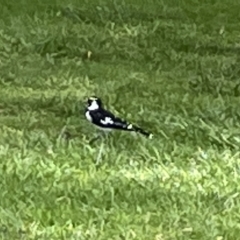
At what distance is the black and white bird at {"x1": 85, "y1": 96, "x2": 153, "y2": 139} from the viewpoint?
6.79ft

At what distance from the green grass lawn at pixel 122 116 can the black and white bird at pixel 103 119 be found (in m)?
0.04

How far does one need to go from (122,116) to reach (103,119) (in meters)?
0.21

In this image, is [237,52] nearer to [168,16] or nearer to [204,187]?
[168,16]

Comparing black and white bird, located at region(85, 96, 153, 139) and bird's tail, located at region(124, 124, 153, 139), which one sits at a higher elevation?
black and white bird, located at region(85, 96, 153, 139)

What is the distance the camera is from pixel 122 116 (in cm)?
227

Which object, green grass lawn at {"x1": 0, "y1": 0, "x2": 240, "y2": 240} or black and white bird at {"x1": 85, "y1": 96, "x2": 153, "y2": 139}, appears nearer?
green grass lawn at {"x1": 0, "y1": 0, "x2": 240, "y2": 240}

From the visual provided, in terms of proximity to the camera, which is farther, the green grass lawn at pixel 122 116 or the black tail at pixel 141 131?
the black tail at pixel 141 131

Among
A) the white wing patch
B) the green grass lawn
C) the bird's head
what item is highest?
the white wing patch

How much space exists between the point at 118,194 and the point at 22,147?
289 mm

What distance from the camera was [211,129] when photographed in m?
2.21

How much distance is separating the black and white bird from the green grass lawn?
0.04 meters

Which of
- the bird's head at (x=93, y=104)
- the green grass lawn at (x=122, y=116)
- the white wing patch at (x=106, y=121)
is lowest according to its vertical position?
the green grass lawn at (x=122, y=116)

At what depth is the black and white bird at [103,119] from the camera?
6.79 ft

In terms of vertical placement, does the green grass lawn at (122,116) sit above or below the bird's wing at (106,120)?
below
